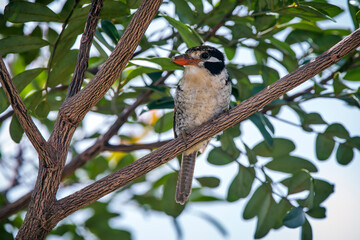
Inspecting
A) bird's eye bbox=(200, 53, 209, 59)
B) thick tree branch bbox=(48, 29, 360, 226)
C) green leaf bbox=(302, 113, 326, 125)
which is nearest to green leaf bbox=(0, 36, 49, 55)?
thick tree branch bbox=(48, 29, 360, 226)

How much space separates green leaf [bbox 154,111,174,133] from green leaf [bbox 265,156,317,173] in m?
0.79

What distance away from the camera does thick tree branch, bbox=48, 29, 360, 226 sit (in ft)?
6.85

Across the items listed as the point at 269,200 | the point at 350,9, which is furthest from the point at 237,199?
the point at 350,9

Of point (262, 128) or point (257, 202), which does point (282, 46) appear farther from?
point (257, 202)

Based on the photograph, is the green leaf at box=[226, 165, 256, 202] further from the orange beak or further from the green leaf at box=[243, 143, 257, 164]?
the orange beak

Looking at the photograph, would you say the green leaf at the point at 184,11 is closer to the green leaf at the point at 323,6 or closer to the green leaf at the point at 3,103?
the green leaf at the point at 323,6

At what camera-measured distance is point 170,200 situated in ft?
9.65

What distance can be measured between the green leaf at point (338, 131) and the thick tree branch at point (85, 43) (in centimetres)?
169

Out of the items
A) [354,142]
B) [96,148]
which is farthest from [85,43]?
[354,142]

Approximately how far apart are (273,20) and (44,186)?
5.87 ft

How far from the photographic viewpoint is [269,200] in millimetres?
2684

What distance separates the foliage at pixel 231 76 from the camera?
2352 millimetres

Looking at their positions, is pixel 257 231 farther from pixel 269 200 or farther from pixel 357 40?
pixel 357 40

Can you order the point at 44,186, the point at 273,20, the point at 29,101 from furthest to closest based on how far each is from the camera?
the point at 273,20
the point at 29,101
the point at 44,186
